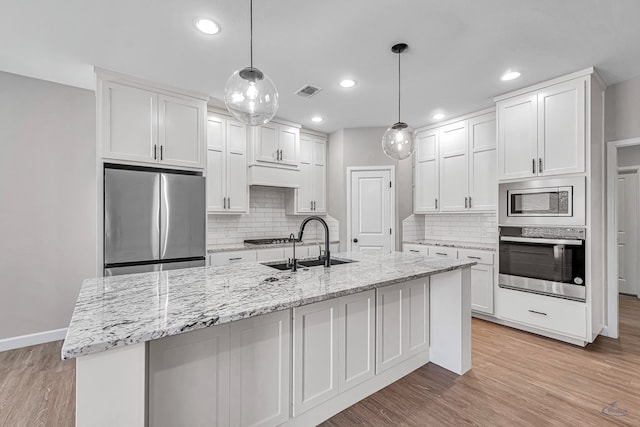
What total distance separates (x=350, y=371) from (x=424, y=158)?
358 cm

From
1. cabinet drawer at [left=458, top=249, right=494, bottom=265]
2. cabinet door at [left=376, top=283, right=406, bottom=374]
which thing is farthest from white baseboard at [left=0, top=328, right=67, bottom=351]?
cabinet drawer at [left=458, top=249, right=494, bottom=265]

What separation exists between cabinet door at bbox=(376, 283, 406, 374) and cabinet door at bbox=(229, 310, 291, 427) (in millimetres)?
776

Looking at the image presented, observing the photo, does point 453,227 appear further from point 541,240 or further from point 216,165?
point 216,165

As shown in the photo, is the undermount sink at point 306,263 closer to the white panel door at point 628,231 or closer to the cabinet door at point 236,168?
the cabinet door at point 236,168

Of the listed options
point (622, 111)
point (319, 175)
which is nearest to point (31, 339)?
point (319, 175)

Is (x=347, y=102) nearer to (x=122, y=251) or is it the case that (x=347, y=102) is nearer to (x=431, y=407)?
(x=122, y=251)

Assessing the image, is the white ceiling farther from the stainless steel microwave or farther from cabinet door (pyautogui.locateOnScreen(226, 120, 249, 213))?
the stainless steel microwave

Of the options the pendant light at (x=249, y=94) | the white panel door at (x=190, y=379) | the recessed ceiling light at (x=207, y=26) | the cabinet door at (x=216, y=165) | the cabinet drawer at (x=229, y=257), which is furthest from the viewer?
the cabinet door at (x=216, y=165)

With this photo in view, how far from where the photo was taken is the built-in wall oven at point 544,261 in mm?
2921

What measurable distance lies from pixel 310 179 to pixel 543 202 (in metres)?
3.08

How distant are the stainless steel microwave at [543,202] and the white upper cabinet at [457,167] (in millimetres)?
322

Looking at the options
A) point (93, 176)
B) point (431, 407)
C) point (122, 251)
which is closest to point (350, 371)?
point (431, 407)

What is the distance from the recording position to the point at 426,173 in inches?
181

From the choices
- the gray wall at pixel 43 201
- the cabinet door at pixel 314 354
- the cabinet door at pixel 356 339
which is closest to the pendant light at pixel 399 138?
the cabinet door at pixel 356 339
